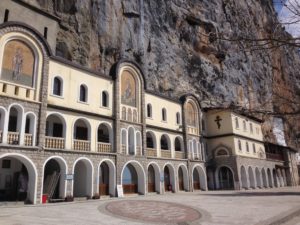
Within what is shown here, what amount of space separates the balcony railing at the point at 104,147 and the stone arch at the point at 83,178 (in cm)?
169

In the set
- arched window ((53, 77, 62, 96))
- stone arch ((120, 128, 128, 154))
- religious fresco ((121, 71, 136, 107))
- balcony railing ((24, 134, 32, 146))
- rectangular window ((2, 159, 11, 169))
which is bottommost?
rectangular window ((2, 159, 11, 169))

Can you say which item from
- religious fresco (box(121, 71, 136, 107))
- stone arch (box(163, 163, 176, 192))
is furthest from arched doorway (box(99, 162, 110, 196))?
stone arch (box(163, 163, 176, 192))

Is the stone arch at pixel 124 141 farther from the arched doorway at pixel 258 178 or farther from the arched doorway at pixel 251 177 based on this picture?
the arched doorway at pixel 258 178

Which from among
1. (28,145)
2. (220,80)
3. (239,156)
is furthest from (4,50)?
(220,80)

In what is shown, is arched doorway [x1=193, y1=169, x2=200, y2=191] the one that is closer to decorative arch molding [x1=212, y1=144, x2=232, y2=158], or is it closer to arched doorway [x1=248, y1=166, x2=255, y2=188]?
decorative arch molding [x1=212, y1=144, x2=232, y2=158]

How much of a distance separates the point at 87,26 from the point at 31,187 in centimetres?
→ 2479

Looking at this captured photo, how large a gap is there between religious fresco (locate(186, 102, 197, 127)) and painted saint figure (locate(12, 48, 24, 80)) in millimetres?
20874

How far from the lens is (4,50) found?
755 inches

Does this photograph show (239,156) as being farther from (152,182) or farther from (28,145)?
(28,145)

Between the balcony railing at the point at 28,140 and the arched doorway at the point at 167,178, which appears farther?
the arched doorway at the point at 167,178

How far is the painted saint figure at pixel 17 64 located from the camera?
1953 cm

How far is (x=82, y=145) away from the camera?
75.6 ft

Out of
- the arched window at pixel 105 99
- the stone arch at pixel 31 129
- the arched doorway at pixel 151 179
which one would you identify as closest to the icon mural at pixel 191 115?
the arched doorway at pixel 151 179

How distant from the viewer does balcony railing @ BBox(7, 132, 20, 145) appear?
18436 millimetres
